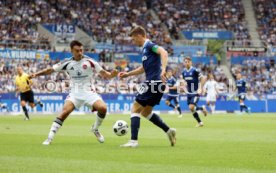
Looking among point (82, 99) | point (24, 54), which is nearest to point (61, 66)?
point (82, 99)

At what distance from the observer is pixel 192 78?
88.6ft

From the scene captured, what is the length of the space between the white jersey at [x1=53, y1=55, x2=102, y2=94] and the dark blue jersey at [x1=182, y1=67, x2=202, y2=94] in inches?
459

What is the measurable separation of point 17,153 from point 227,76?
1820 inches

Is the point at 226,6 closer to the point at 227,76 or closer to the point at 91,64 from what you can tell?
the point at 227,76

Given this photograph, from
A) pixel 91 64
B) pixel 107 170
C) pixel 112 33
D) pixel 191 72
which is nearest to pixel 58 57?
pixel 112 33

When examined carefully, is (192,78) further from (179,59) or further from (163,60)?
(179,59)

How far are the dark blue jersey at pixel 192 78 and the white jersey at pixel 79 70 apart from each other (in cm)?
1166

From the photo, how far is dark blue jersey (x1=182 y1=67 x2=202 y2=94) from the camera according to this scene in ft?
87.4

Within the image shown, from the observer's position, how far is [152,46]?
14195 mm

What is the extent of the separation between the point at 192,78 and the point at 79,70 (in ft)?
40.3

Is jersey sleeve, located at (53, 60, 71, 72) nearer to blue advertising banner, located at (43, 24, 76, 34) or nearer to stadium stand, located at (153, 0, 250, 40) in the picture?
blue advertising banner, located at (43, 24, 76, 34)

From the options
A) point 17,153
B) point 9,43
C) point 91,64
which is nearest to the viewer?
point 17,153

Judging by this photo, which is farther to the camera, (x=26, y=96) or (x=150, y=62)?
(x=26, y=96)

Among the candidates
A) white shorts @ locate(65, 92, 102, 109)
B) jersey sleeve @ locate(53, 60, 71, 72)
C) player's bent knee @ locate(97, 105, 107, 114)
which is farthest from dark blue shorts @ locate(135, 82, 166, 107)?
jersey sleeve @ locate(53, 60, 71, 72)
